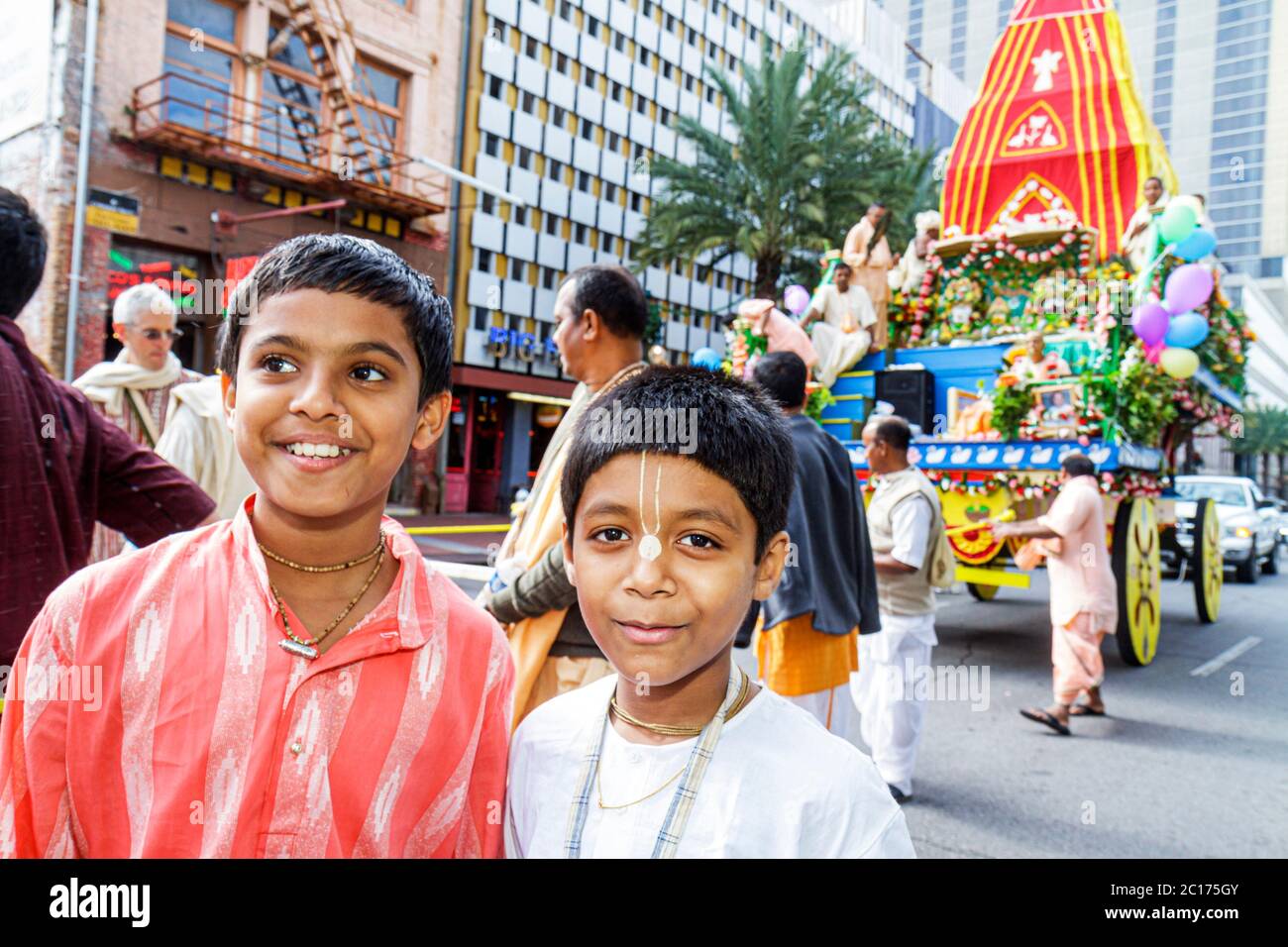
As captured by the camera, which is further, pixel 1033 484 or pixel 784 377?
pixel 1033 484

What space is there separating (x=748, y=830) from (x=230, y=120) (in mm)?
14679

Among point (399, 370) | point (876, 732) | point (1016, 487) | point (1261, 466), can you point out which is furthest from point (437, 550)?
point (1261, 466)

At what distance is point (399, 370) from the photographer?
1.22 metres

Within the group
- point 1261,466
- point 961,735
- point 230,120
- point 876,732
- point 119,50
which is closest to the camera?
point 876,732

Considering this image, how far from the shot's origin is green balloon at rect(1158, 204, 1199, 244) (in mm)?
6484

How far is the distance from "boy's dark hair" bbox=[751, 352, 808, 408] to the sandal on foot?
2.83 m

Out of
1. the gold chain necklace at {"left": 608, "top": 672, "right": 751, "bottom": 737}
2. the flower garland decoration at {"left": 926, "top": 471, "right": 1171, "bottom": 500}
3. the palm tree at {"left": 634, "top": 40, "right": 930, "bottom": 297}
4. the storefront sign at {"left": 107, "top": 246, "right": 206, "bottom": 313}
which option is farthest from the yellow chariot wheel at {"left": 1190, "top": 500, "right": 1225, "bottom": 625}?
the storefront sign at {"left": 107, "top": 246, "right": 206, "bottom": 313}

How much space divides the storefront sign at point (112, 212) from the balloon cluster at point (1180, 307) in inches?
505

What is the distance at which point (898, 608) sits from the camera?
4133mm

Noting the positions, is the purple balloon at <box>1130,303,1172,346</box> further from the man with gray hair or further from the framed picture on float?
the man with gray hair

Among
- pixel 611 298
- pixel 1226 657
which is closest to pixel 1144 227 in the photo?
pixel 1226 657

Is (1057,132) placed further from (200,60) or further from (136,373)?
(200,60)

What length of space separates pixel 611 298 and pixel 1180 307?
560 centimetres

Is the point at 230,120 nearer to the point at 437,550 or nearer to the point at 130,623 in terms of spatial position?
the point at 437,550
